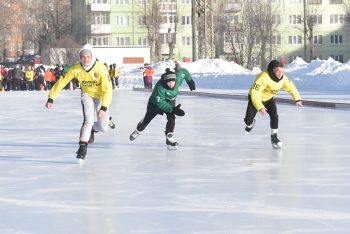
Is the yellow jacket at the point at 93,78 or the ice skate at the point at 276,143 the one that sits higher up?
the yellow jacket at the point at 93,78

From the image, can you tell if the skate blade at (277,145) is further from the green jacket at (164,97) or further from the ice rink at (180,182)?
the green jacket at (164,97)

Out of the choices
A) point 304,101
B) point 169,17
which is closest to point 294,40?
point 169,17

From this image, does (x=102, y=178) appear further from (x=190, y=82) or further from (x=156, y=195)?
(x=190, y=82)

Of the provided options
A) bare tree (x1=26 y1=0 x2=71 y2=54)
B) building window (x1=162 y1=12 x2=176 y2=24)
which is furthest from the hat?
building window (x1=162 y1=12 x2=176 y2=24)

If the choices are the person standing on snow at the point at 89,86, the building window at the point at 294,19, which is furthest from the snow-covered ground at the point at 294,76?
the building window at the point at 294,19

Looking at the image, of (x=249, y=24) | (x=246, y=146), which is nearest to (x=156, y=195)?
(x=246, y=146)

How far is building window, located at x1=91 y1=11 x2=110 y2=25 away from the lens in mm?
78463

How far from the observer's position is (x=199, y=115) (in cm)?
1652

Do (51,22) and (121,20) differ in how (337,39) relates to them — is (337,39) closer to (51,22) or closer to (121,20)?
(121,20)

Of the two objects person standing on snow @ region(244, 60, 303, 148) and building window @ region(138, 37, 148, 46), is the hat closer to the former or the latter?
person standing on snow @ region(244, 60, 303, 148)

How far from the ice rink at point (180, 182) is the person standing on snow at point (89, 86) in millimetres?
360

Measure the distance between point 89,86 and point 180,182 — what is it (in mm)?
2258

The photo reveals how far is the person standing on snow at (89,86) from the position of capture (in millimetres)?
8570

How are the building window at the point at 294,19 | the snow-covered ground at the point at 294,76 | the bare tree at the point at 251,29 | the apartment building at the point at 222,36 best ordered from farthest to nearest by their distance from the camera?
the building window at the point at 294,19, the apartment building at the point at 222,36, the bare tree at the point at 251,29, the snow-covered ground at the point at 294,76
